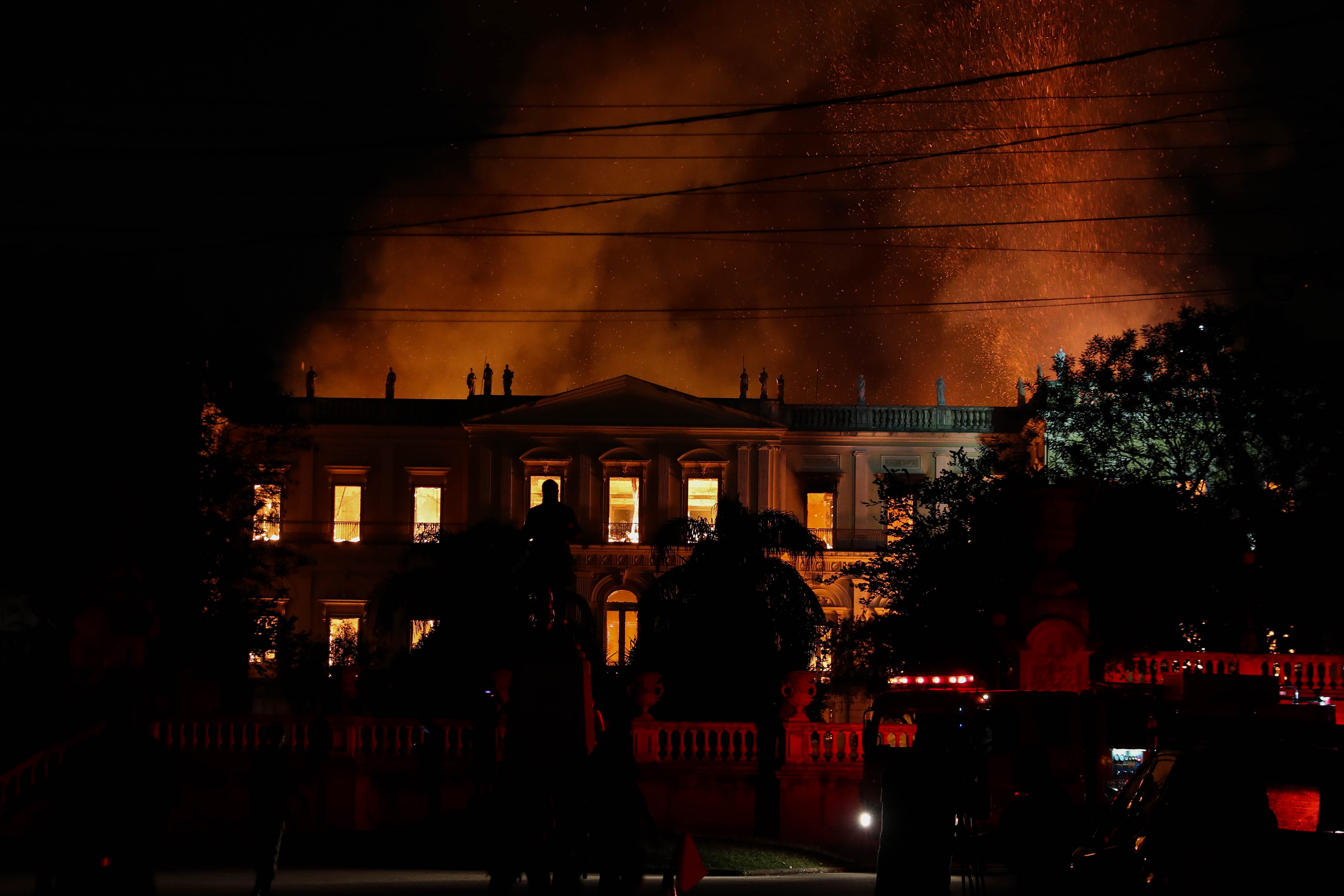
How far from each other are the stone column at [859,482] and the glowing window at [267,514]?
20.8 metres

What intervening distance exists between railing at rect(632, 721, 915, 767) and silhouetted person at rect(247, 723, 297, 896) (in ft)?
24.4

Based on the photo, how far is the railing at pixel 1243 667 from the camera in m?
22.4

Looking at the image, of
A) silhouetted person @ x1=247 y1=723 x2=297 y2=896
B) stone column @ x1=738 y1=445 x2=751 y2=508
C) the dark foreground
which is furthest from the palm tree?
stone column @ x1=738 y1=445 x2=751 y2=508

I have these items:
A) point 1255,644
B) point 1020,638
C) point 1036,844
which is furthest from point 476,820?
point 1255,644

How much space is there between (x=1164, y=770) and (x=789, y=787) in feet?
42.7

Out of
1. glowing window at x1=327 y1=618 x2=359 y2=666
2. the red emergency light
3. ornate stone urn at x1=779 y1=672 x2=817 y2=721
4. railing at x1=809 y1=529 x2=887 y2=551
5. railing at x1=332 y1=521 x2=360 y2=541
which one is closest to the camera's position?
the red emergency light

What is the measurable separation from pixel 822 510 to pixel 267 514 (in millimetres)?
20228

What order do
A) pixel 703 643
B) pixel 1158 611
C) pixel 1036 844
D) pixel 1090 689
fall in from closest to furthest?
pixel 1036 844, pixel 1090 689, pixel 1158 611, pixel 703 643

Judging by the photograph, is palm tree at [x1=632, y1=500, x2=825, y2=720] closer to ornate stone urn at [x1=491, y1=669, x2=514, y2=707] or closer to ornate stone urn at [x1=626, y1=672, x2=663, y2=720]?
ornate stone urn at [x1=626, y1=672, x2=663, y2=720]

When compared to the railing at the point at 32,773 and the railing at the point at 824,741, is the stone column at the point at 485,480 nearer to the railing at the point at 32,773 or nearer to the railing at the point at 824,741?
the railing at the point at 824,741

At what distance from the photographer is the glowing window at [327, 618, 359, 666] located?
5272 centimetres

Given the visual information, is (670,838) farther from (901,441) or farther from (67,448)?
(901,441)

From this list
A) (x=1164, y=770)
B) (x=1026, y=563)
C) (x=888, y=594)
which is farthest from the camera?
(x=888, y=594)

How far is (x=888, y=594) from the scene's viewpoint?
4084 cm
